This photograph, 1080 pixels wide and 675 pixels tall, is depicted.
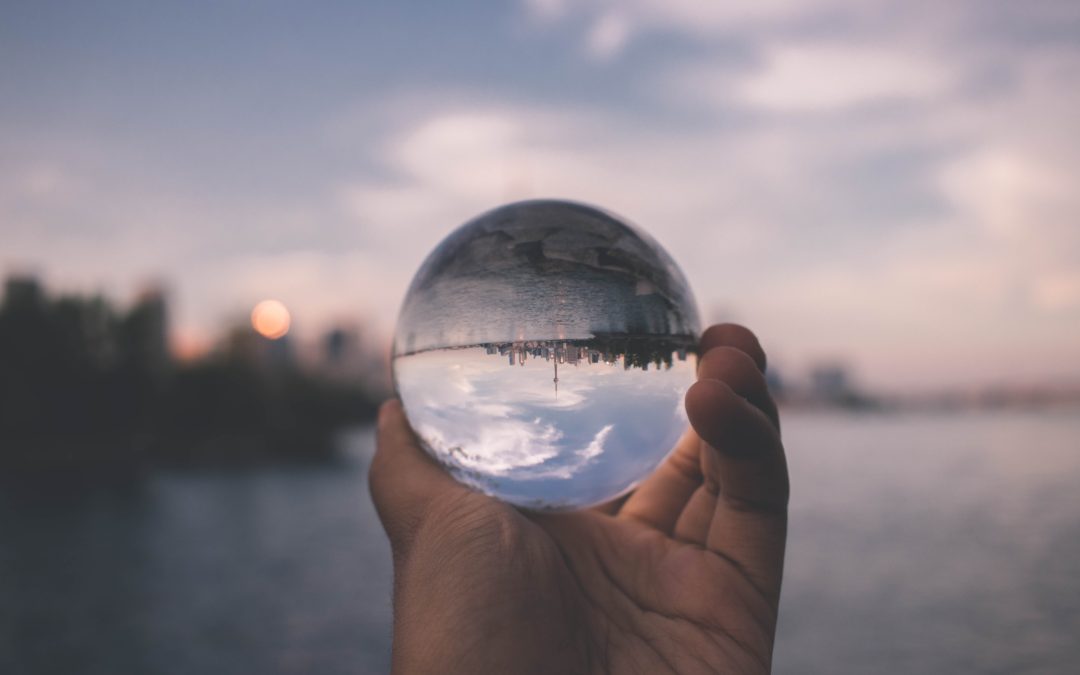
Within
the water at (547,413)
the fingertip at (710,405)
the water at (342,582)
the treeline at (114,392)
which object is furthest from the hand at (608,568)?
the treeline at (114,392)

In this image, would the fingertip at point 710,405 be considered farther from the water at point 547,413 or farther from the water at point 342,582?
the water at point 342,582

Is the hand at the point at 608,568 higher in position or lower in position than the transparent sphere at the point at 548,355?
lower

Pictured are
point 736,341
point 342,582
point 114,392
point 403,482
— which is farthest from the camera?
point 114,392

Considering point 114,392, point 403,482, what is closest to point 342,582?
point 403,482

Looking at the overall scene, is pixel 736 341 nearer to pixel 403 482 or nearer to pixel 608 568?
pixel 608 568

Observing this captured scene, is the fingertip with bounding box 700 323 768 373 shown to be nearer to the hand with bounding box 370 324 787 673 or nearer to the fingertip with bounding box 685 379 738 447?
the hand with bounding box 370 324 787 673

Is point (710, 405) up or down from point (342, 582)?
up

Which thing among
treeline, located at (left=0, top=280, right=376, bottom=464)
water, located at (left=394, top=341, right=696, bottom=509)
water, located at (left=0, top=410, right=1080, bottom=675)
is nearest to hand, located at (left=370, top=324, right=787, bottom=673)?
water, located at (left=394, top=341, right=696, bottom=509)
